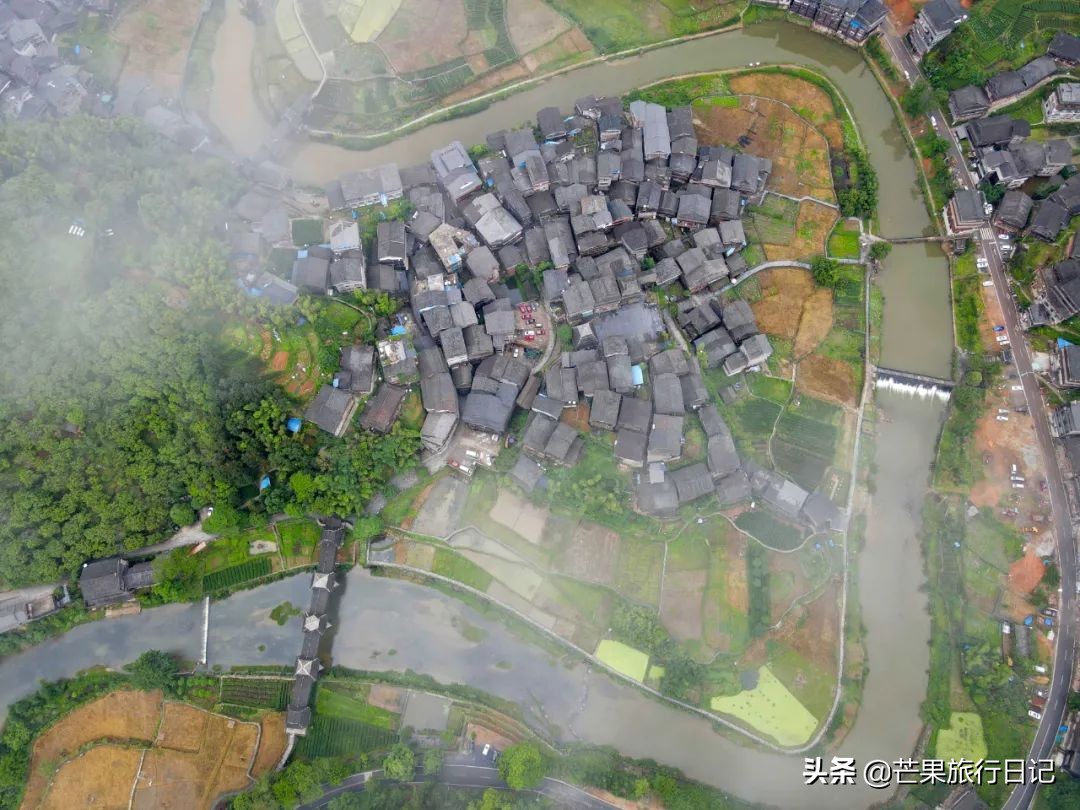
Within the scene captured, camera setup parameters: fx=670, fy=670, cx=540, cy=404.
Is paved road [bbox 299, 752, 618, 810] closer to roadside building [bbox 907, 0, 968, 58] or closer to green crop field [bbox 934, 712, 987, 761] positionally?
green crop field [bbox 934, 712, 987, 761]

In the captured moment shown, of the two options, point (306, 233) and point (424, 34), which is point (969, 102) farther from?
point (306, 233)

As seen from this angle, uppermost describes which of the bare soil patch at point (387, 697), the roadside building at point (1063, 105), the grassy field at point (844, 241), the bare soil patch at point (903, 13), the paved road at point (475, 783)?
the bare soil patch at point (903, 13)

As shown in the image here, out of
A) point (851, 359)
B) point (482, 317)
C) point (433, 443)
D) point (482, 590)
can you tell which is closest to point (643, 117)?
point (482, 317)

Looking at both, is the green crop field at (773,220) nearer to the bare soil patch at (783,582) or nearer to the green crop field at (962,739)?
the bare soil patch at (783,582)

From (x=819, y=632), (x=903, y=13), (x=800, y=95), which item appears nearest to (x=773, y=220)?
(x=800, y=95)

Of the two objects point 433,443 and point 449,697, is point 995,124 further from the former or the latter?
point 449,697

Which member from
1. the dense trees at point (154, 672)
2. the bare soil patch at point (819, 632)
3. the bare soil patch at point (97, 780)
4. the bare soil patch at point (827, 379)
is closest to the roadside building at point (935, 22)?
the bare soil patch at point (827, 379)
